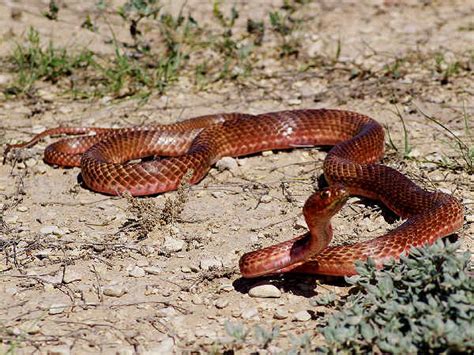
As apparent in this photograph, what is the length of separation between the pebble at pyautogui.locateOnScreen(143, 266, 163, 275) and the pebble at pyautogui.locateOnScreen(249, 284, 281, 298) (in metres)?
0.71

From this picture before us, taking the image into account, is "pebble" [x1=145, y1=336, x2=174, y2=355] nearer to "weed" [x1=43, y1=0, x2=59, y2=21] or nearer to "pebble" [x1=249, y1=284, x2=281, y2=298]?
"pebble" [x1=249, y1=284, x2=281, y2=298]

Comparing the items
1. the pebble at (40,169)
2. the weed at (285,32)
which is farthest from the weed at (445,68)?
the pebble at (40,169)

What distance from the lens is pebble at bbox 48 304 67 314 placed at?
523cm

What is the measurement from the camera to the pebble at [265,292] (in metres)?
5.44

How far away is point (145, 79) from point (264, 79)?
4.50 ft

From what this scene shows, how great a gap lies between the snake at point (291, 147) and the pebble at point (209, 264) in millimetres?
368

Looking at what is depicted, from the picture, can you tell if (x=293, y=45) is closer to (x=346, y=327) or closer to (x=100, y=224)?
(x=100, y=224)

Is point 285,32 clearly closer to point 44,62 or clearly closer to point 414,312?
point 44,62

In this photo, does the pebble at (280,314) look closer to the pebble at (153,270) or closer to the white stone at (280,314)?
the white stone at (280,314)

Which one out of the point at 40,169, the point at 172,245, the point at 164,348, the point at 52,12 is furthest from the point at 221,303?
the point at 52,12

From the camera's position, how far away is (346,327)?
181 inches

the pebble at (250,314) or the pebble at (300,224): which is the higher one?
the pebble at (250,314)

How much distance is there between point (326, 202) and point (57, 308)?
1.80 meters

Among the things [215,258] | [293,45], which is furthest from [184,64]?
[215,258]
